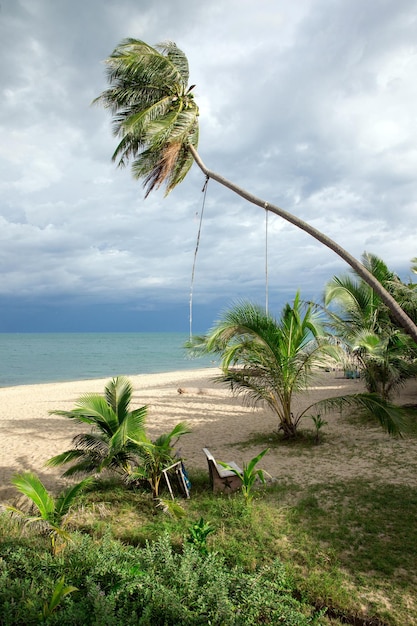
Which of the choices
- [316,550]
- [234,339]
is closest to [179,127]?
[234,339]

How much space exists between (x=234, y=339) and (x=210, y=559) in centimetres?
488

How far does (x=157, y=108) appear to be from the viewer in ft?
25.9

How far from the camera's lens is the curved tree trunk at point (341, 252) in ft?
Result: 18.6

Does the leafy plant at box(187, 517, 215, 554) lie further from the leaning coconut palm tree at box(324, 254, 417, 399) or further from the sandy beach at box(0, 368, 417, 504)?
the leaning coconut palm tree at box(324, 254, 417, 399)

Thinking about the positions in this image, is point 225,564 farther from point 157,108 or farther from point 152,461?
point 157,108

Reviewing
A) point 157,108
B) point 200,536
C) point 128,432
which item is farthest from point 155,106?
point 200,536

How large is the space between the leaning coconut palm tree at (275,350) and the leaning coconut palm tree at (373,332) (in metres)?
1.29

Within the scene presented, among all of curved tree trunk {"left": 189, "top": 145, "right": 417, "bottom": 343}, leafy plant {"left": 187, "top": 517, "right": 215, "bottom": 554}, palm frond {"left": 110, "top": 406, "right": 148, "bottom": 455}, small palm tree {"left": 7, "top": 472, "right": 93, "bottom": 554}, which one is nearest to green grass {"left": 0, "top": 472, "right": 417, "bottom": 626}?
leafy plant {"left": 187, "top": 517, "right": 215, "bottom": 554}

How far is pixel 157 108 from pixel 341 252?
482 cm

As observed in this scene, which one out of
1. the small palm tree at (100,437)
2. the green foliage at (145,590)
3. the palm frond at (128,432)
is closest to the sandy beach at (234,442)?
the small palm tree at (100,437)

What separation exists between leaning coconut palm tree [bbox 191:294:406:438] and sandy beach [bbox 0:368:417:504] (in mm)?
946

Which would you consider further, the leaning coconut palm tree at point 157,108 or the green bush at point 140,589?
the leaning coconut palm tree at point 157,108

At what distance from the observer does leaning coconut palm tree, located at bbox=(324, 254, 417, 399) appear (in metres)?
10.0

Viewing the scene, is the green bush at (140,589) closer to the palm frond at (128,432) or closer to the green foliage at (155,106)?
the palm frond at (128,432)
